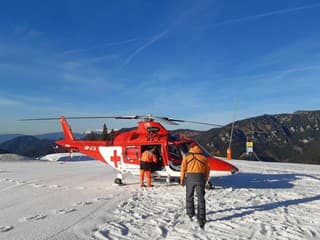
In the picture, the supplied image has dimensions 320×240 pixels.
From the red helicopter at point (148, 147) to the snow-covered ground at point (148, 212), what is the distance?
74 centimetres

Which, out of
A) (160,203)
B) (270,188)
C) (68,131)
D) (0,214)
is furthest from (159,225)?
(68,131)

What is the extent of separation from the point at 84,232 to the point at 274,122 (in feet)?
463

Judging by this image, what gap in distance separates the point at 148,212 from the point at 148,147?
17.1ft

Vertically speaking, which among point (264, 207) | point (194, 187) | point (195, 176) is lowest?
point (264, 207)

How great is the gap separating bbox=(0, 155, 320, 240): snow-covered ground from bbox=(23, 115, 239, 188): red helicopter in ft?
2.44

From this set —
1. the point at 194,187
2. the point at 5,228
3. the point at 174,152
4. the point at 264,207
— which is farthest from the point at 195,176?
the point at 174,152

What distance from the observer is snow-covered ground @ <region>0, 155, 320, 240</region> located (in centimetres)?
→ 628

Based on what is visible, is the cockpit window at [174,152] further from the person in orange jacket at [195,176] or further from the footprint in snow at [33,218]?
the footprint in snow at [33,218]

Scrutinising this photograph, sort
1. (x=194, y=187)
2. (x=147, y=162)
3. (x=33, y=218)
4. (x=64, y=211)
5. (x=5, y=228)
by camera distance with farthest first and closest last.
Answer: (x=147, y=162)
(x=64, y=211)
(x=194, y=187)
(x=33, y=218)
(x=5, y=228)

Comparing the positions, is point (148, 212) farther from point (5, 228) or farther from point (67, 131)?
point (67, 131)

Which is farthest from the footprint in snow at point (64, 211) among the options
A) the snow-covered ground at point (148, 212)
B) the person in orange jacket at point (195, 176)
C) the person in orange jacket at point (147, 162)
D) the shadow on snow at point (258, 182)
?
the shadow on snow at point (258, 182)

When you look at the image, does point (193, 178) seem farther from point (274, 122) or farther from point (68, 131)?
point (274, 122)

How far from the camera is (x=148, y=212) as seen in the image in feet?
26.2

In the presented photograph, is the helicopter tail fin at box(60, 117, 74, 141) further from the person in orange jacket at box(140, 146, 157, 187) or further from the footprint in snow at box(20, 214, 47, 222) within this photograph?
the footprint in snow at box(20, 214, 47, 222)
